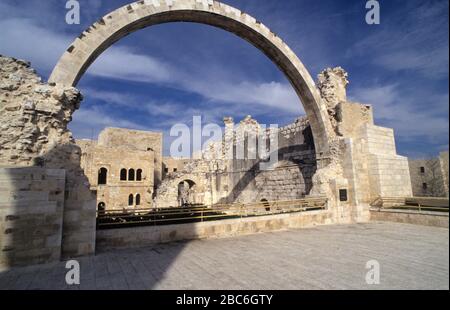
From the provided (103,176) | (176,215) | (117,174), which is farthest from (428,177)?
(103,176)

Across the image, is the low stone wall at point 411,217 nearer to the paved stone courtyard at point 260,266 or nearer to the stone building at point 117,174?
the paved stone courtyard at point 260,266

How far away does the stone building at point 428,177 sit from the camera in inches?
922

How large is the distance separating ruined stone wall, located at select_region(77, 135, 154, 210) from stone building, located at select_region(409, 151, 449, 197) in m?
28.9

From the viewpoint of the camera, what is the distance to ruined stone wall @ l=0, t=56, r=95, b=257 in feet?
16.6

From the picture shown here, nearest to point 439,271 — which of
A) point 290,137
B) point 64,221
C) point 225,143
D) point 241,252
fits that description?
point 241,252

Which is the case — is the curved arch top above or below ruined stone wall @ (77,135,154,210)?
above

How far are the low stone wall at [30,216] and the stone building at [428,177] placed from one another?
29.9 metres

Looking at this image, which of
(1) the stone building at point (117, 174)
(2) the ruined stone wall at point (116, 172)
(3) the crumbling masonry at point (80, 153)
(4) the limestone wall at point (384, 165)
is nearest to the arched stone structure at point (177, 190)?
(2) the ruined stone wall at point (116, 172)

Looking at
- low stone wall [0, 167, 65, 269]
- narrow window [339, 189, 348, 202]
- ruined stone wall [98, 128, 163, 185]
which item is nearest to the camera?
low stone wall [0, 167, 65, 269]

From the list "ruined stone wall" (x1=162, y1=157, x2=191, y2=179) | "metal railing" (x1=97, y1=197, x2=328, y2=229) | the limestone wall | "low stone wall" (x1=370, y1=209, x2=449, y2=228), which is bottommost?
"low stone wall" (x1=370, y1=209, x2=449, y2=228)

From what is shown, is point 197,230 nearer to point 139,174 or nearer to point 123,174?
point 123,174

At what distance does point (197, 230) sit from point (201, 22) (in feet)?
27.1

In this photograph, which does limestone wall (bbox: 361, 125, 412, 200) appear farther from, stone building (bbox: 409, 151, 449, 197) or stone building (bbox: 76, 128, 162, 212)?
stone building (bbox: 76, 128, 162, 212)

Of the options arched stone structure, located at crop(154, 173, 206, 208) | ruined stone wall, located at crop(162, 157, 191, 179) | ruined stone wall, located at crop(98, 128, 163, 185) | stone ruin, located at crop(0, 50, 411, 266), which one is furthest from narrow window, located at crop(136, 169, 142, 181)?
stone ruin, located at crop(0, 50, 411, 266)
